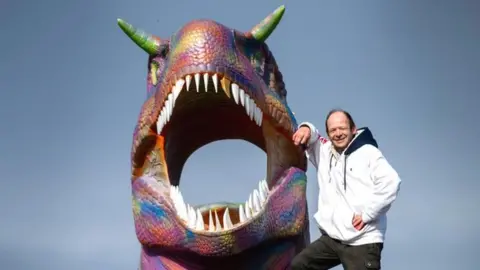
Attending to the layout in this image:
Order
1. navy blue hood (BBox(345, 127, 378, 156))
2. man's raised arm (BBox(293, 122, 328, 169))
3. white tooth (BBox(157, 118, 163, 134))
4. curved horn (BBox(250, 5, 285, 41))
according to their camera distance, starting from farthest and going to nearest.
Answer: curved horn (BBox(250, 5, 285, 41)), white tooth (BBox(157, 118, 163, 134)), man's raised arm (BBox(293, 122, 328, 169)), navy blue hood (BBox(345, 127, 378, 156))

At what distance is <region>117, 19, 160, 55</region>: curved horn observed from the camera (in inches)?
218

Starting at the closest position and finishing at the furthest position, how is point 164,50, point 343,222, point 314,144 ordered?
point 343,222
point 314,144
point 164,50

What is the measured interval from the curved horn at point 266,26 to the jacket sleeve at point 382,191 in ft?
6.25

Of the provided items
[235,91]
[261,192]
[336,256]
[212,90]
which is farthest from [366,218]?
[212,90]

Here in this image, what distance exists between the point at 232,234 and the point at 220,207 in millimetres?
2142

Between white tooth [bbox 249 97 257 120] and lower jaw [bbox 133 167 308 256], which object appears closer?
lower jaw [bbox 133 167 308 256]

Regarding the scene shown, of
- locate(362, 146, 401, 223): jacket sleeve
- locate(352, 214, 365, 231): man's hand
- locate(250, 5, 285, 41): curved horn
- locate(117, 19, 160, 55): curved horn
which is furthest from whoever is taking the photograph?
locate(117, 19, 160, 55): curved horn

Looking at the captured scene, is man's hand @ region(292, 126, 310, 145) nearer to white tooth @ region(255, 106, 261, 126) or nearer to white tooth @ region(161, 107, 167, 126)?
white tooth @ region(255, 106, 261, 126)

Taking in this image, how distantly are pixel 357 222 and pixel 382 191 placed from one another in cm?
25

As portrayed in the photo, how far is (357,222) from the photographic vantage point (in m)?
3.94

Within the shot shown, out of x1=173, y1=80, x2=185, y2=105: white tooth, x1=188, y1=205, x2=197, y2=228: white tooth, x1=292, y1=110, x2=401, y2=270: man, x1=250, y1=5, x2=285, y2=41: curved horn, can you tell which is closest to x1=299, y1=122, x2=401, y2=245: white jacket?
x1=292, y1=110, x2=401, y2=270: man

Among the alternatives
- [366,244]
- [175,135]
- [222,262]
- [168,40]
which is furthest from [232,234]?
[168,40]

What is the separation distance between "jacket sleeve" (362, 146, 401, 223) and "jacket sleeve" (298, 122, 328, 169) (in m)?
0.71

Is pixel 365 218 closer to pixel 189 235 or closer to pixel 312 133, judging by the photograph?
pixel 312 133
